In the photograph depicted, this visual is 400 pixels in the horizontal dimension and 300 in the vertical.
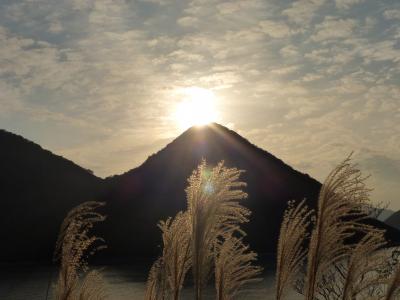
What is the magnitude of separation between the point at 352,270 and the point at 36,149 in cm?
15468

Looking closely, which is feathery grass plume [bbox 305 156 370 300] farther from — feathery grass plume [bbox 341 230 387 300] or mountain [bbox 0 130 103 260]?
mountain [bbox 0 130 103 260]

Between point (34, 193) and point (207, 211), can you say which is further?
point (34, 193)

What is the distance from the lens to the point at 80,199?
145m

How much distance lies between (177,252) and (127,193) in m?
153

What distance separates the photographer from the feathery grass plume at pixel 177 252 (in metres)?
3.69

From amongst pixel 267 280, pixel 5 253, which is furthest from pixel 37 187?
pixel 267 280

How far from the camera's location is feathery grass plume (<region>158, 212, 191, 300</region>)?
369cm

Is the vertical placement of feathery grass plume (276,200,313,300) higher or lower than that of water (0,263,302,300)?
higher

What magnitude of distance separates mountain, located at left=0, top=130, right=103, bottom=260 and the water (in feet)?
36.2

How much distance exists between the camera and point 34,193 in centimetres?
14300

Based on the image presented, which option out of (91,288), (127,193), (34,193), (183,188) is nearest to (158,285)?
(91,288)

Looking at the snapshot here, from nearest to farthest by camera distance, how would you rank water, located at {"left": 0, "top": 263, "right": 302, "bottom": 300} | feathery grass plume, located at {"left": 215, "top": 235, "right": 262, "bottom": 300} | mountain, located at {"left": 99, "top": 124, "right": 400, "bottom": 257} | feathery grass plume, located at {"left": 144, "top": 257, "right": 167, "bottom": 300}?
feathery grass plume, located at {"left": 215, "top": 235, "right": 262, "bottom": 300} < feathery grass plume, located at {"left": 144, "top": 257, "right": 167, "bottom": 300} < water, located at {"left": 0, "top": 263, "right": 302, "bottom": 300} < mountain, located at {"left": 99, "top": 124, "right": 400, "bottom": 257}

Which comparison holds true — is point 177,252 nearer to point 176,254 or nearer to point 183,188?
point 176,254

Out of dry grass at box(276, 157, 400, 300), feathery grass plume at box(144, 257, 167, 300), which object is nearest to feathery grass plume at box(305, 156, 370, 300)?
dry grass at box(276, 157, 400, 300)
